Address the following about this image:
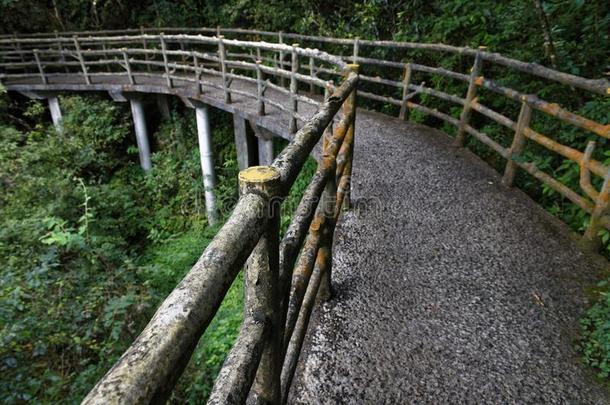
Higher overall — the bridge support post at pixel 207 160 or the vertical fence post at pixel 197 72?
the vertical fence post at pixel 197 72

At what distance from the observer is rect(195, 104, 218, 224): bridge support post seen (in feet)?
26.9

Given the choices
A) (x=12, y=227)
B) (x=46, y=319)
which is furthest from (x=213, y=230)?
(x=46, y=319)

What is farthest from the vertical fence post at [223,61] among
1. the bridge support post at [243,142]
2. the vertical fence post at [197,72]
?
the vertical fence post at [197,72]

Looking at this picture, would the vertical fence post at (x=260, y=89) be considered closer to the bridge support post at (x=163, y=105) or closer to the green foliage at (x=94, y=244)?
the green foliage at (x=94, y=244)

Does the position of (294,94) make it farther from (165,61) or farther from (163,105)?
(163,105)

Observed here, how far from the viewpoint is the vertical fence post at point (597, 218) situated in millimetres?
2857

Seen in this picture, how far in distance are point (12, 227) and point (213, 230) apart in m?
3.06

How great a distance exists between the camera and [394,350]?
6.91 feet

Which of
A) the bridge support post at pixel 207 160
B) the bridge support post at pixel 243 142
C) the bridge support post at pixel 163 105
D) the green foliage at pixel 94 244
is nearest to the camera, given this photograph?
the green foliage at pixel 94 244

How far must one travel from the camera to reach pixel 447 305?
2.45 m

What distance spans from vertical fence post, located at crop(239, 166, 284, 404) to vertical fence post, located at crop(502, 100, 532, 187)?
3397mm

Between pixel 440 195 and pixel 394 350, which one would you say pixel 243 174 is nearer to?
pixel 394 350

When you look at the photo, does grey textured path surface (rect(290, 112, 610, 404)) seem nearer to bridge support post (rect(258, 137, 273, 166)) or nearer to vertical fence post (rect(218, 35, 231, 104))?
bridge support post (rect(258, 137, 273, 166))

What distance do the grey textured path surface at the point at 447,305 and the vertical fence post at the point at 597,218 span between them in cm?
15
